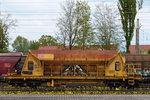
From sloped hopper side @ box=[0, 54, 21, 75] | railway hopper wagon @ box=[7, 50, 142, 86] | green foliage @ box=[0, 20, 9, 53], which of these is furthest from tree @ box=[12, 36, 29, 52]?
railway hopper wagon @ box=[7, 50, 142, 86]

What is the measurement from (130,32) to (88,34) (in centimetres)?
685

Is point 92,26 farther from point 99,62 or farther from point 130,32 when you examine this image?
point 99,62

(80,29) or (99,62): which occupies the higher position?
(80,29)

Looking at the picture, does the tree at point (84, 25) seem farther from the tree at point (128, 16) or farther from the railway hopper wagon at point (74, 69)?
the railway hopper wagon at point (74, 69)

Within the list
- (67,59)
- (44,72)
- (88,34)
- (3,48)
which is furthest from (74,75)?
(3,48)

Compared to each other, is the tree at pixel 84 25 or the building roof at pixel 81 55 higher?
the tree at pixel 84 25

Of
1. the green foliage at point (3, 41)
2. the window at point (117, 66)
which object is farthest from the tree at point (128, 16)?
the green foliage at point (3, 41)

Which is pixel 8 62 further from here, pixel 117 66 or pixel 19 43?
pixel 19 43

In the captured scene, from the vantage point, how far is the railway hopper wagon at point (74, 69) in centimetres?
1762

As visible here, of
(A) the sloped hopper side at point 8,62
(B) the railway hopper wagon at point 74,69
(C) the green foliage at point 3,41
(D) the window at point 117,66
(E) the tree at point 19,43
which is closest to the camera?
(B) the railway hopper wagon at point 74,69

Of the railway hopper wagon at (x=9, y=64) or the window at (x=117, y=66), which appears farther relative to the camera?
the railway hopper wagon at (x=9, y=64)

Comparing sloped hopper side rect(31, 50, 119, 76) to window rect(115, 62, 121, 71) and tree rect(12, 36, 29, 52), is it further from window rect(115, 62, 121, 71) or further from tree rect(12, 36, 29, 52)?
tree rect(12, 36, 29, 52)

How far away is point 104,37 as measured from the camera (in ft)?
115

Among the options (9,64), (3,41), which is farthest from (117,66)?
(3,41)
